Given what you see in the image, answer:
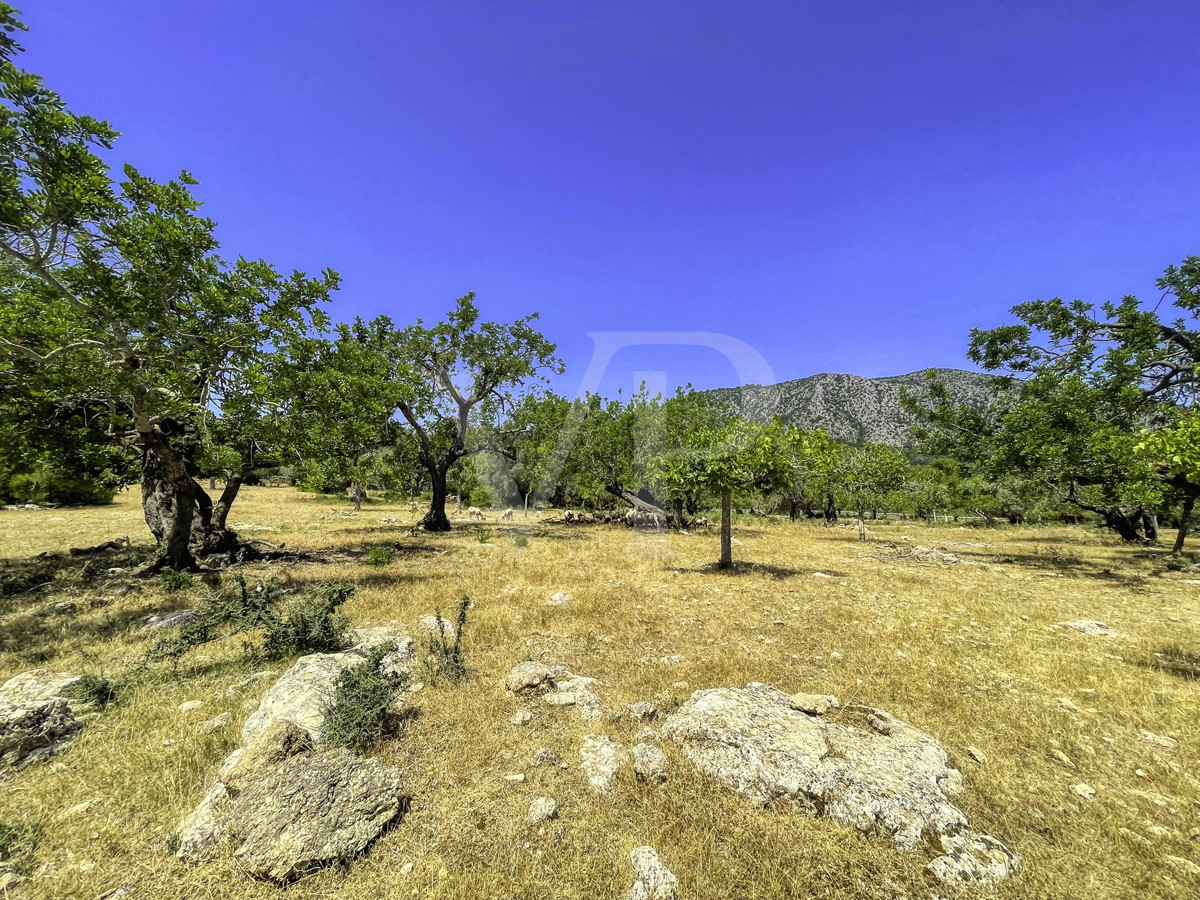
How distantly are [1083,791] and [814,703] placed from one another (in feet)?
8.24

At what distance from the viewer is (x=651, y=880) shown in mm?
3334

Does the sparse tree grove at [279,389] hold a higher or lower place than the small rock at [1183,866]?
higher

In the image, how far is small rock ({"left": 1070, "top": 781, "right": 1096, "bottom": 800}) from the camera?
4.35 m

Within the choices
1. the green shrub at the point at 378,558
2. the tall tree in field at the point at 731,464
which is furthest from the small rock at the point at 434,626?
the tall tree in field at the point at 731,464

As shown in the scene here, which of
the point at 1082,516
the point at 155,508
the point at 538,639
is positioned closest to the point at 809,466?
the point at 538,639

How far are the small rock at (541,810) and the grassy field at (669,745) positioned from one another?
0.27 feet

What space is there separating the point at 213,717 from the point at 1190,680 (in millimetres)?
14615

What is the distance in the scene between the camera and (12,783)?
4125mm

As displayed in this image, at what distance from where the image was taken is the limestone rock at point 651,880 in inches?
127

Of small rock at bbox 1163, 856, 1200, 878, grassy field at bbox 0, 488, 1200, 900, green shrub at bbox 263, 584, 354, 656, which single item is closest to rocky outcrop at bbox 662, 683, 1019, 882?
grassy field at bbox 0, 488, 1200, 900

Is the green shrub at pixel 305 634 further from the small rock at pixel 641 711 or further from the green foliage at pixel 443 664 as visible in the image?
the small rock at pixel 641 711

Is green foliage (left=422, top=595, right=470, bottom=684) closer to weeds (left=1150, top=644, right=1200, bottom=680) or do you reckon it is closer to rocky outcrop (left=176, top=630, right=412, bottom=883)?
rocky outcrop (left=176, top=630, right=412, bottom=883)

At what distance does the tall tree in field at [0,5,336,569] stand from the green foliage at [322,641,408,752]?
8533 mm

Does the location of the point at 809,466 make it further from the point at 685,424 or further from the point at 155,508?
the point at 155,508
